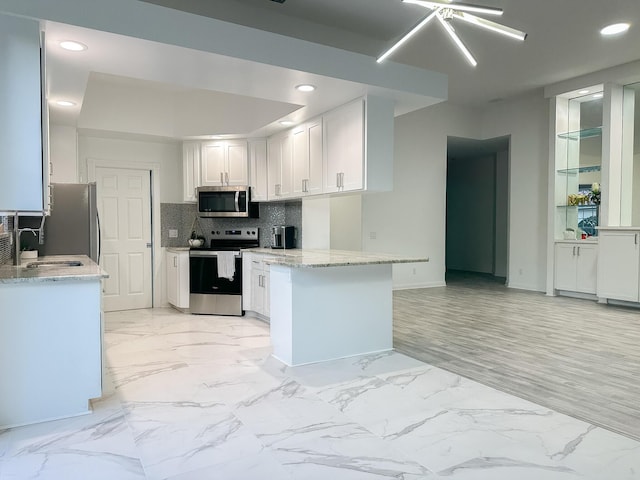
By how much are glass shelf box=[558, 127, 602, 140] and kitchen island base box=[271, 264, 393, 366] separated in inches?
182

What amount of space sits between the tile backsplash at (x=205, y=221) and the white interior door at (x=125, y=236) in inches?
9.5

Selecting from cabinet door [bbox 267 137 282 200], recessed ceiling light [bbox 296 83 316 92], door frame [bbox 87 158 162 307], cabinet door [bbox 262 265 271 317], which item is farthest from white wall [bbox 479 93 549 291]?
door frame [bbox 87 158 162 307]

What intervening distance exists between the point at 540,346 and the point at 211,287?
3.70 m

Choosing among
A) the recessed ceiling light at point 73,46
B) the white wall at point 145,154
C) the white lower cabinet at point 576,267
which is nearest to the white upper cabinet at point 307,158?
the white wall at point 145,154

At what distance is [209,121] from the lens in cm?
572

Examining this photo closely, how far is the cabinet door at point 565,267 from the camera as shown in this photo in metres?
6.57

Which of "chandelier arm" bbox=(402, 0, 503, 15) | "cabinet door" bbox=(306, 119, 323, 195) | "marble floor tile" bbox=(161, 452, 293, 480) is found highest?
"chandelier arm" bbox=(402, 0, 503, 15)

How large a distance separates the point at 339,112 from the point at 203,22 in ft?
5.32

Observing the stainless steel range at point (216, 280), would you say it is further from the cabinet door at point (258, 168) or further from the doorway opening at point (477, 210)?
the doorway opening at point (477, 210)

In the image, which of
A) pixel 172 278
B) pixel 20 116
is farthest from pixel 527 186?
pixel 20 116

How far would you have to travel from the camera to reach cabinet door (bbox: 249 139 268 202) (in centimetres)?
568

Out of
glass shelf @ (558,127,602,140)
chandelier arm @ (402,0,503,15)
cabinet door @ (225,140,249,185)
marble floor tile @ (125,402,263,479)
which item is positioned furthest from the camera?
glass shelf @ (558,127,602,140)

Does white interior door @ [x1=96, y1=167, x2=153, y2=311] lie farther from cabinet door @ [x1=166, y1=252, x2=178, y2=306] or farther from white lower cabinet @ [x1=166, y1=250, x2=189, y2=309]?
white lower cabinet @ [x1=166, y1=250, x2=189, y2=309]

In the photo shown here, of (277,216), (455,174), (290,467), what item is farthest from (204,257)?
(455,174)
